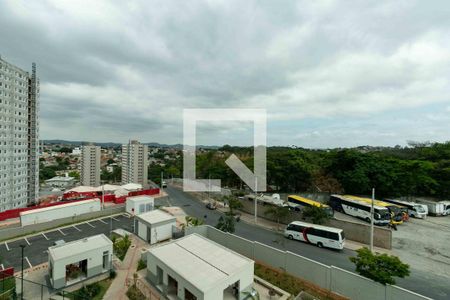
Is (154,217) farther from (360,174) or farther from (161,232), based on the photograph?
(360,174)

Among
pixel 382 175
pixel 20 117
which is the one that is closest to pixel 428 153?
pixel 382 175

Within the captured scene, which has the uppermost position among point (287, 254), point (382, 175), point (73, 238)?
point (382, 175)

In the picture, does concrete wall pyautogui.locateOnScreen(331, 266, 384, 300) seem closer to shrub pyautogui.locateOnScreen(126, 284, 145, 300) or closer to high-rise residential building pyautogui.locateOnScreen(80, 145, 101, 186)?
shrub pyautogui.locateOnScreen(126, 284, 145, 300)

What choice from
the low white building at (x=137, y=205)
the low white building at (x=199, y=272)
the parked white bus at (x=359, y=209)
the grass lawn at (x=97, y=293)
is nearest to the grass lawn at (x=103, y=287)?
the grass lawn at (x=97, y=293)

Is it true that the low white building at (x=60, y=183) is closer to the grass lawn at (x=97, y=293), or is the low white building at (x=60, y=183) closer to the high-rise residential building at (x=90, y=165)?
the high-rise residential building at (x=90, y=165)

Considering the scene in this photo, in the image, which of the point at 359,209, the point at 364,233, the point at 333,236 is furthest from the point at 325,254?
the point at 359,209

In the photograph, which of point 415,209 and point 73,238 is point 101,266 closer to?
point 73,238
